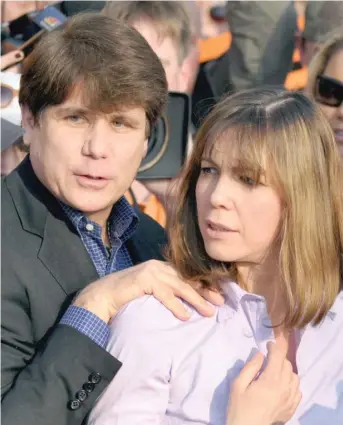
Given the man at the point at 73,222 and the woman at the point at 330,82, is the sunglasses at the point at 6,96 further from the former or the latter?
the woman at the point at 330,82

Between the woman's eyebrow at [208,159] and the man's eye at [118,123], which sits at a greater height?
the man's eye at [118,123]

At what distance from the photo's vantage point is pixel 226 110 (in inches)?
76.1

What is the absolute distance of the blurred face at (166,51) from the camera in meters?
3.06

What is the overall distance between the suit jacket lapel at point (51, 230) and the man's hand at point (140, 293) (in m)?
0.10

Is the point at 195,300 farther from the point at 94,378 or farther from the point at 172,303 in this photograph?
the point at 94,378

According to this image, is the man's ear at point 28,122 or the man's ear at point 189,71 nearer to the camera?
the man's ear at point 28,122

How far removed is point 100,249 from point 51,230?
18 centimetres

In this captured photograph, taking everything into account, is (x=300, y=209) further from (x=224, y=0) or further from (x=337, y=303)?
(x=224, y=0)

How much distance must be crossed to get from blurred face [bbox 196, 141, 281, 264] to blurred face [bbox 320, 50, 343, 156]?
89cm

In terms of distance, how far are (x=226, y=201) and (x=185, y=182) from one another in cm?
21

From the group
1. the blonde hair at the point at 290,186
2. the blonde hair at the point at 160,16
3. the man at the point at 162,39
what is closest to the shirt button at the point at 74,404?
the blonde hair at the point at 290,186

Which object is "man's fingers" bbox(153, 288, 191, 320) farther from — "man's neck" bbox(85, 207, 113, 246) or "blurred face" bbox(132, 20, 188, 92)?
"blurred face" bbox(132, 20, 188, 92)

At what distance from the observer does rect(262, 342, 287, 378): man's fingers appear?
1739 millimetres

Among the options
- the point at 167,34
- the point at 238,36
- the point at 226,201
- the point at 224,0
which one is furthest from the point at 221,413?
the point at 224,0
